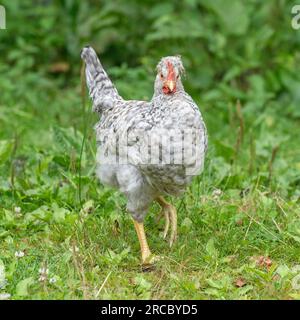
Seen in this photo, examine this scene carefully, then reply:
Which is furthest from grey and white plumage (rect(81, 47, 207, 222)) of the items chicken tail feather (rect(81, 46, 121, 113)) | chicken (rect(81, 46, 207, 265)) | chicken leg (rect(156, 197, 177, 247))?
chicken leg (rect(156, 197, 177, 247))

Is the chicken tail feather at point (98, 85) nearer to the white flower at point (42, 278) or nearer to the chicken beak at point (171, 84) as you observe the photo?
the chicken beak at point (171, 84)

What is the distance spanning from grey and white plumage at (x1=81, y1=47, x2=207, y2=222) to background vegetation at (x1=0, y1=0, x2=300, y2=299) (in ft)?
1.04

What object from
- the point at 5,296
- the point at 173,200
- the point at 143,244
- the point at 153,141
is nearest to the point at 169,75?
the point at 153,141

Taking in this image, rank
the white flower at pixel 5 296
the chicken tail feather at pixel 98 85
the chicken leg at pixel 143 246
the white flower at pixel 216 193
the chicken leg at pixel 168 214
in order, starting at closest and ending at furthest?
the white flower at pixel 5 296, the chicken leg at pixel 143 246, the chicken leg at pixel 168 214, the chicken tail feather at pixel 98 85, the white flower at pixel 216 193

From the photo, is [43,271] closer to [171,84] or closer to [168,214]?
[168,214]

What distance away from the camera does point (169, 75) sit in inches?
153

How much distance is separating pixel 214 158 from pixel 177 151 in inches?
61.8

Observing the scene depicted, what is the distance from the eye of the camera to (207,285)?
3861 millimetres

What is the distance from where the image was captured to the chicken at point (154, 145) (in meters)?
3.78

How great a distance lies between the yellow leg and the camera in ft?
13.3

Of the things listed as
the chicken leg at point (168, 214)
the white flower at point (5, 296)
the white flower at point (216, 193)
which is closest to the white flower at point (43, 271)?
the white flower at point (5, 296)

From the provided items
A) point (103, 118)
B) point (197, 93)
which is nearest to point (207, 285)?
point (103, 118)

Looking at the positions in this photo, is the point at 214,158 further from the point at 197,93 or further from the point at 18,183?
the point at 197,93

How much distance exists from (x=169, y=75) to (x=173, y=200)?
3.33 feet
